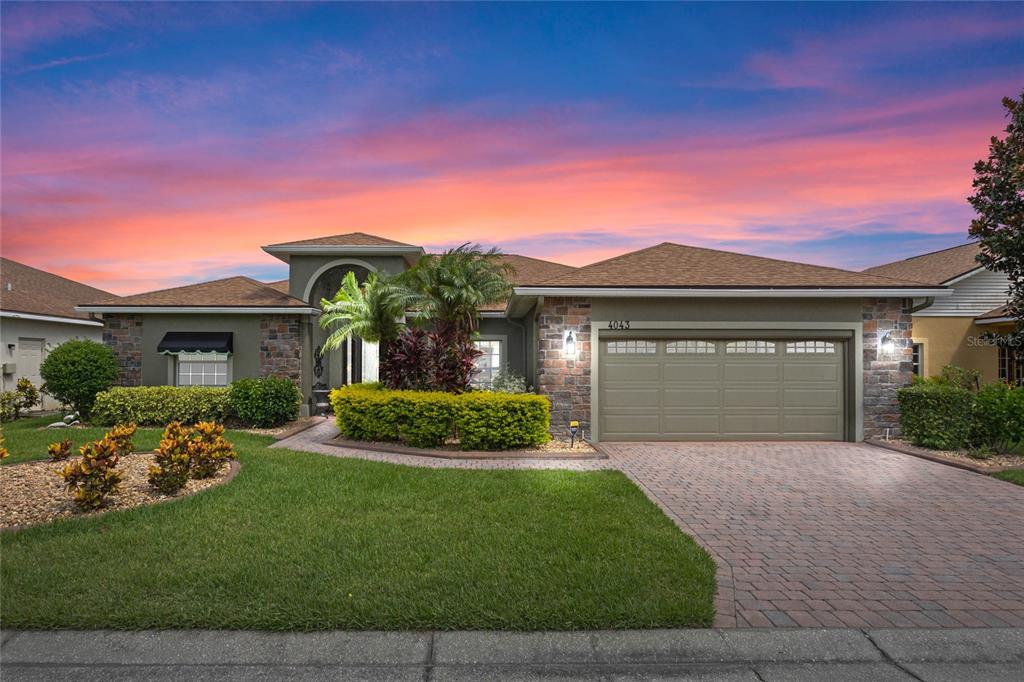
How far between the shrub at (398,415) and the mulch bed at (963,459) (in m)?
9.05

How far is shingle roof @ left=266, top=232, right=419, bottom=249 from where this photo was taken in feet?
57.6

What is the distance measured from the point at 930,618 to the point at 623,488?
12.9 feet

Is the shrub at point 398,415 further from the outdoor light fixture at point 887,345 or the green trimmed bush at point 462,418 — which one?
the outdoor light fixture at point 887,345

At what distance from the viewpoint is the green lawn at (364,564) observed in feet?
12.5

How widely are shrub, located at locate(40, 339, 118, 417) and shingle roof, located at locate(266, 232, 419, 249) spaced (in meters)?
5.59

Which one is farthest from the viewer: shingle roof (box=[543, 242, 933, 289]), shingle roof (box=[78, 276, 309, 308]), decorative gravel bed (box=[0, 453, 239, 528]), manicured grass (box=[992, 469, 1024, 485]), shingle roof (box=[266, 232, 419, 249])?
shingle roof (box=[266, 232, 419, 249])

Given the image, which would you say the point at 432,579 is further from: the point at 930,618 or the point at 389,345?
the point at 389,345

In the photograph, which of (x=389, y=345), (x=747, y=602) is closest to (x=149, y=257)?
(x=389, y=345)

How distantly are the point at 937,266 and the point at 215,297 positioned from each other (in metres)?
24.9

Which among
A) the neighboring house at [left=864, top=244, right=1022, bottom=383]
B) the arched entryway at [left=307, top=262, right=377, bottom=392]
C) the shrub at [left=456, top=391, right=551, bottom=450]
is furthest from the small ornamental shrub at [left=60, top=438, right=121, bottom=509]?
the neighboring house at [left=864, top=244, right=1022, bottom=383]

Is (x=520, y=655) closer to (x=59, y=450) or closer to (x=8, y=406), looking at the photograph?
(x=59, y=450)

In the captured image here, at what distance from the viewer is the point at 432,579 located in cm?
438

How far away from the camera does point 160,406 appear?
43.4ft

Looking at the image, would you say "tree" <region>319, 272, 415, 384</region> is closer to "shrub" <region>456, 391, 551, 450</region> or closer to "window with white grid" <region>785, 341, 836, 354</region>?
"shrub" <region>456, 391, 551, 450</region>
